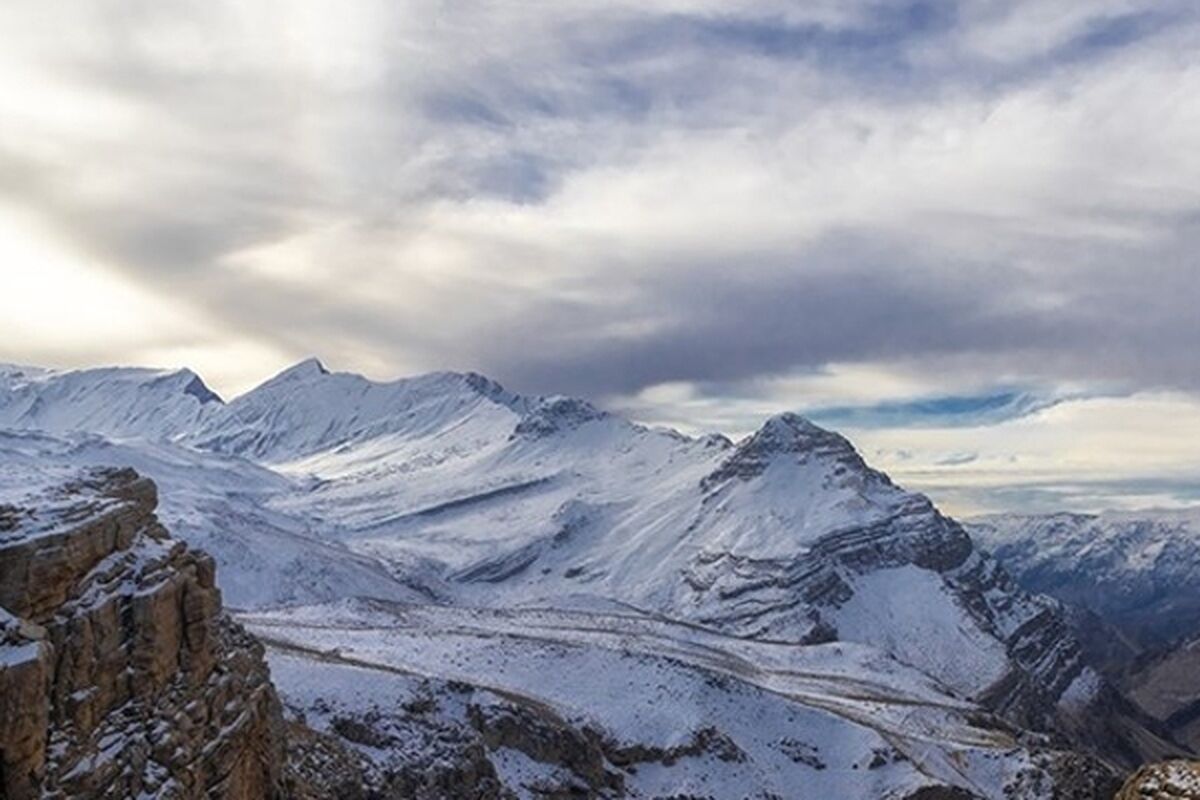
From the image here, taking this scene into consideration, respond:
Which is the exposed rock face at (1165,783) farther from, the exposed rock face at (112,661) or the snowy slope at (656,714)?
the snowy slope at (656,714)

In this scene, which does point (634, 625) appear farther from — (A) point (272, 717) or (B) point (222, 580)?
(A) point (272, 717)

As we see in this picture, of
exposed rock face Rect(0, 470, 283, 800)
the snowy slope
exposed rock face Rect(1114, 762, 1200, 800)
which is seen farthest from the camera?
the snowy slope

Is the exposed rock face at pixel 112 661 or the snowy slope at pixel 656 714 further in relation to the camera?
the snowy slope at pixel 656 714

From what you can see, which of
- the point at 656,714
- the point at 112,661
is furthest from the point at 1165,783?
the point at 656,714

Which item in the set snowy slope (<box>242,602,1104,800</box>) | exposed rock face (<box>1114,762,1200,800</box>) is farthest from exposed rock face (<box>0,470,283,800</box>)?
snowy slope (<box>242,602,1104,800</box>)

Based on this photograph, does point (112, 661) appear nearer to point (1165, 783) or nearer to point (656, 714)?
point (1165, 783)

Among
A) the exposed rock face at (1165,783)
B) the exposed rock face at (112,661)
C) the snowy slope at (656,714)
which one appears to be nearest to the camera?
the exposed rock face at (1165,783)

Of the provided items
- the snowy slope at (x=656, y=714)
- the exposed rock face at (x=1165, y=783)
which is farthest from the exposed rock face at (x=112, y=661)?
the snowy slope at (x=656, y=714)

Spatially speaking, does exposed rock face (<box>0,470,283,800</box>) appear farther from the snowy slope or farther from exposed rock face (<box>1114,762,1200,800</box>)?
the snowy slope

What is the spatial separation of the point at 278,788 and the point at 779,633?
156 meters

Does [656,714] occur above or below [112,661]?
below

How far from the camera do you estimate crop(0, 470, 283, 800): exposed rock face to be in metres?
24.3

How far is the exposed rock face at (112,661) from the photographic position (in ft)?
79.8

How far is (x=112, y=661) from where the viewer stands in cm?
2795
